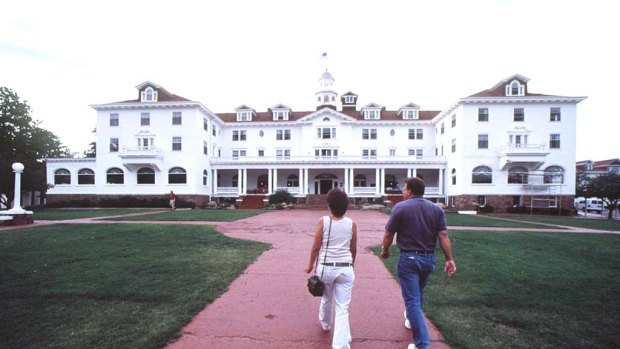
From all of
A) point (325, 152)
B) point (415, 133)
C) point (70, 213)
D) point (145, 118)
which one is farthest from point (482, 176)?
point (70, 213)

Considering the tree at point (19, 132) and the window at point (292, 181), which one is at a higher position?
the tree at point (19, 132)

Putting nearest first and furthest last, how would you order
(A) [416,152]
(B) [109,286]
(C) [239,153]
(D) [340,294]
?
(D) [340,294] → (B) [109,286] → (A) [416,152] → (C) [239,153]

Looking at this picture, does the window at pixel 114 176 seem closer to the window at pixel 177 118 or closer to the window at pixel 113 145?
the window at pixel 113 145

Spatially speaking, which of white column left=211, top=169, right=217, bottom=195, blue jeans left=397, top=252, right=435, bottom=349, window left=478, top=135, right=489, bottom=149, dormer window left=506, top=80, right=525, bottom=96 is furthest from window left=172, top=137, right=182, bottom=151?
dormer window left=506, top=80, right=525, bottom=96

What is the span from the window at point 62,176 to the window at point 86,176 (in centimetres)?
118

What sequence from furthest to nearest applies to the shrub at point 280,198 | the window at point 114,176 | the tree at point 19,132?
the tree at point 19,132 < the window at point 114,176 < the shrub at point 280,198

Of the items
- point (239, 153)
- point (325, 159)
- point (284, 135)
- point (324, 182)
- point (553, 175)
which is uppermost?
point (284, 135)

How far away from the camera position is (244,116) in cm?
4066

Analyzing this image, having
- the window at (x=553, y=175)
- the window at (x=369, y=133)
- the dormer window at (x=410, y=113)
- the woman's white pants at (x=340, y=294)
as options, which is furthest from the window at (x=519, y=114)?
the woman's white pants at (x=340, y=294)

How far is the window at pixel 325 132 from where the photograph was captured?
126 ft

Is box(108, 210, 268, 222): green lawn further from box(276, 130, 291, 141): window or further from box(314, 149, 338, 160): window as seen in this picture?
box(276, 130, 291, 141): window

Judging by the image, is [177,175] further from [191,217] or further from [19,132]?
[19,132]

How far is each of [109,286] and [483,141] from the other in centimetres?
3289

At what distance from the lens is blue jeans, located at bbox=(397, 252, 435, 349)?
335cm
